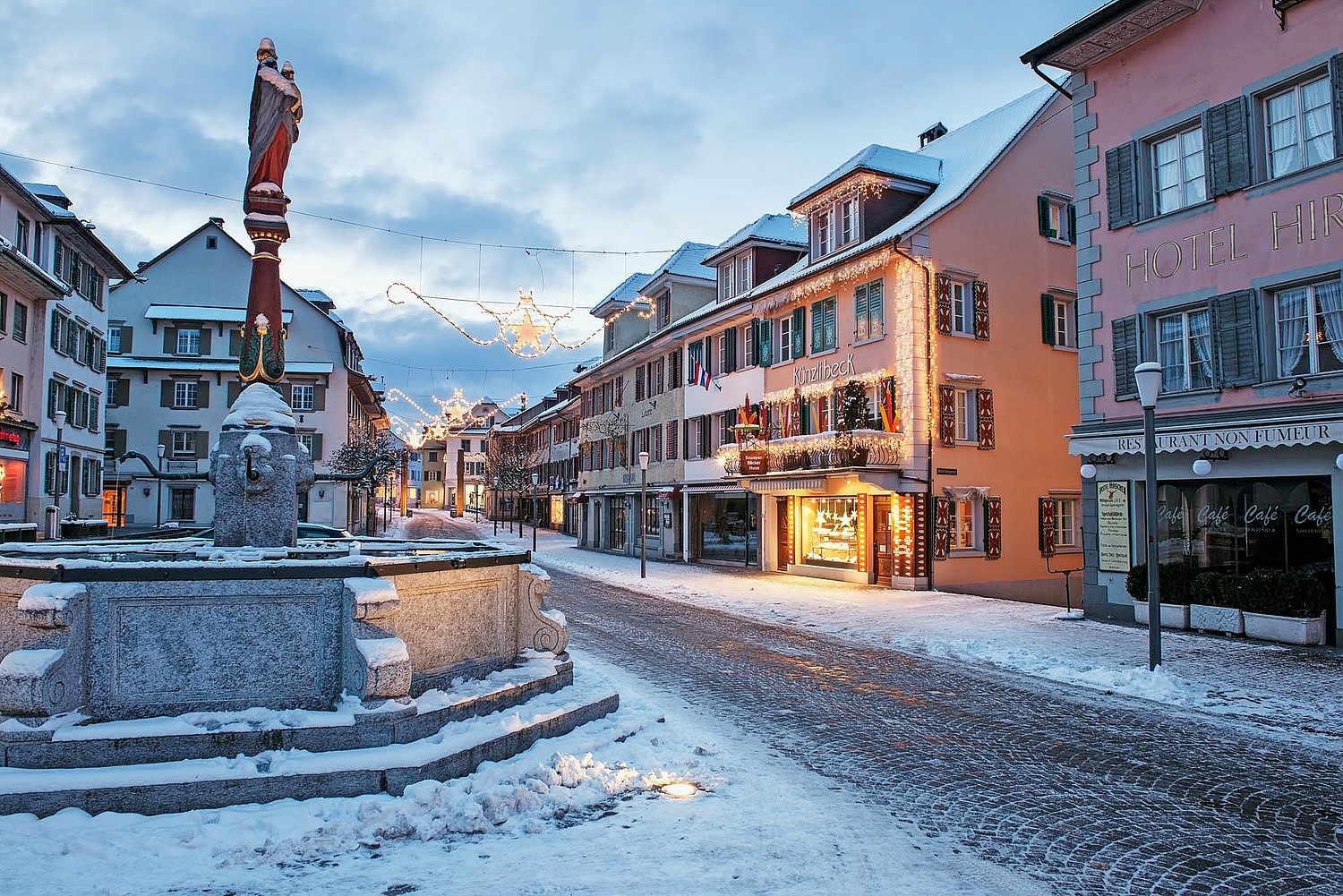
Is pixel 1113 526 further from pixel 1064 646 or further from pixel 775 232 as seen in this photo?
pixel 775 232

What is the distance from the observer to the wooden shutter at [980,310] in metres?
24.0

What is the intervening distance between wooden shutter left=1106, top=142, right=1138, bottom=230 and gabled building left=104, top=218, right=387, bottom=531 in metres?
39.3

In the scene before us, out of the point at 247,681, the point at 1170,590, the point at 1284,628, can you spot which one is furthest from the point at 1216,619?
the point at 247,681

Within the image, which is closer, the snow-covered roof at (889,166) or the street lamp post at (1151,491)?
Answer: the street lamp post at (1151,491)

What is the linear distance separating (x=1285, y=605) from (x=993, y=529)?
10467 millimetres

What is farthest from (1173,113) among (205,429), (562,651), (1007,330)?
(205,429)

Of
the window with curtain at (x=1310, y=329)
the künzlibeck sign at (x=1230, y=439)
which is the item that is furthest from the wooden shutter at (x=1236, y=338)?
the künzlibeck sign at (x=1230, y=439)

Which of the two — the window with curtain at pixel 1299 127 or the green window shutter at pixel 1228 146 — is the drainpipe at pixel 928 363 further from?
the window with curtain at pixel 1299 127

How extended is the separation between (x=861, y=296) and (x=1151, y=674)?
15.5m

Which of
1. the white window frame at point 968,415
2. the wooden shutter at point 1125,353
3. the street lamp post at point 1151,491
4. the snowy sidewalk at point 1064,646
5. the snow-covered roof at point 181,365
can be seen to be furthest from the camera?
the snow-covered roof at point 181,365

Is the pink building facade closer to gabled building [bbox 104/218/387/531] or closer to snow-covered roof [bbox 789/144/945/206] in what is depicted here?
snow-covered roof [bbox 789/144/945/206]

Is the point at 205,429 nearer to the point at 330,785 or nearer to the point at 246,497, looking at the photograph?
the point at 246,497

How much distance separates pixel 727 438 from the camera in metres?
30.6

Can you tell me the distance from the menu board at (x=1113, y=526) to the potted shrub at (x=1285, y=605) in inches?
92.8
